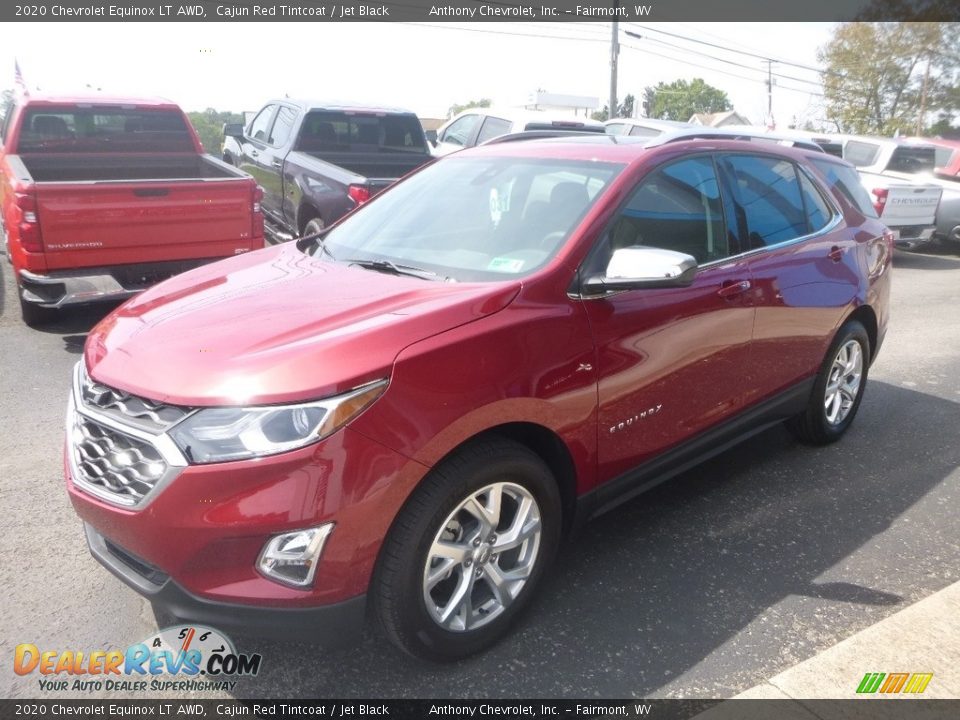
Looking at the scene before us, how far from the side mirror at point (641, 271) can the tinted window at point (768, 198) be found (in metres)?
1.11

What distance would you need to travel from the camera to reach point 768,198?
417cm

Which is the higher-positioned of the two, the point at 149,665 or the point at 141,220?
the point at 141,220

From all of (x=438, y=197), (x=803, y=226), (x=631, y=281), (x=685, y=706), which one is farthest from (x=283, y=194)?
(x=685, y=706)

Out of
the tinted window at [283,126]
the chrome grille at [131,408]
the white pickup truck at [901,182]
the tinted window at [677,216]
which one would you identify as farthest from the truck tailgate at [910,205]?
the chrome grille at [131,408]

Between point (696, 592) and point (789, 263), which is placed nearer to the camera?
point (696, 592)

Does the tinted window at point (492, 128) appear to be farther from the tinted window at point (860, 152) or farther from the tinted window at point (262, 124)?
the tinted window at point (860, 152)

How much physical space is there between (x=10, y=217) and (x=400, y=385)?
18.3 ft

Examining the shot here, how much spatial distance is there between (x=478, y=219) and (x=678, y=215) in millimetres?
898

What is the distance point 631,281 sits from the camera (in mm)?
2998

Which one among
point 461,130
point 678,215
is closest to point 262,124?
point 461,130

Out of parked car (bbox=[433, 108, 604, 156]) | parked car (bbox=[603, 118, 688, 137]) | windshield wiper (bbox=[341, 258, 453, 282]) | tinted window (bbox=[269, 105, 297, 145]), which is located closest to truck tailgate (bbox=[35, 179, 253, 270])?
tinted window (bbox=[269, 105, 297, 145])

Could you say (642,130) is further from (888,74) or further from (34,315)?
(888,74)

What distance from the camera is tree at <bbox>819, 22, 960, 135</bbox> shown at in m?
37.2

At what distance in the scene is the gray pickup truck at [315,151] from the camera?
8508 mm
